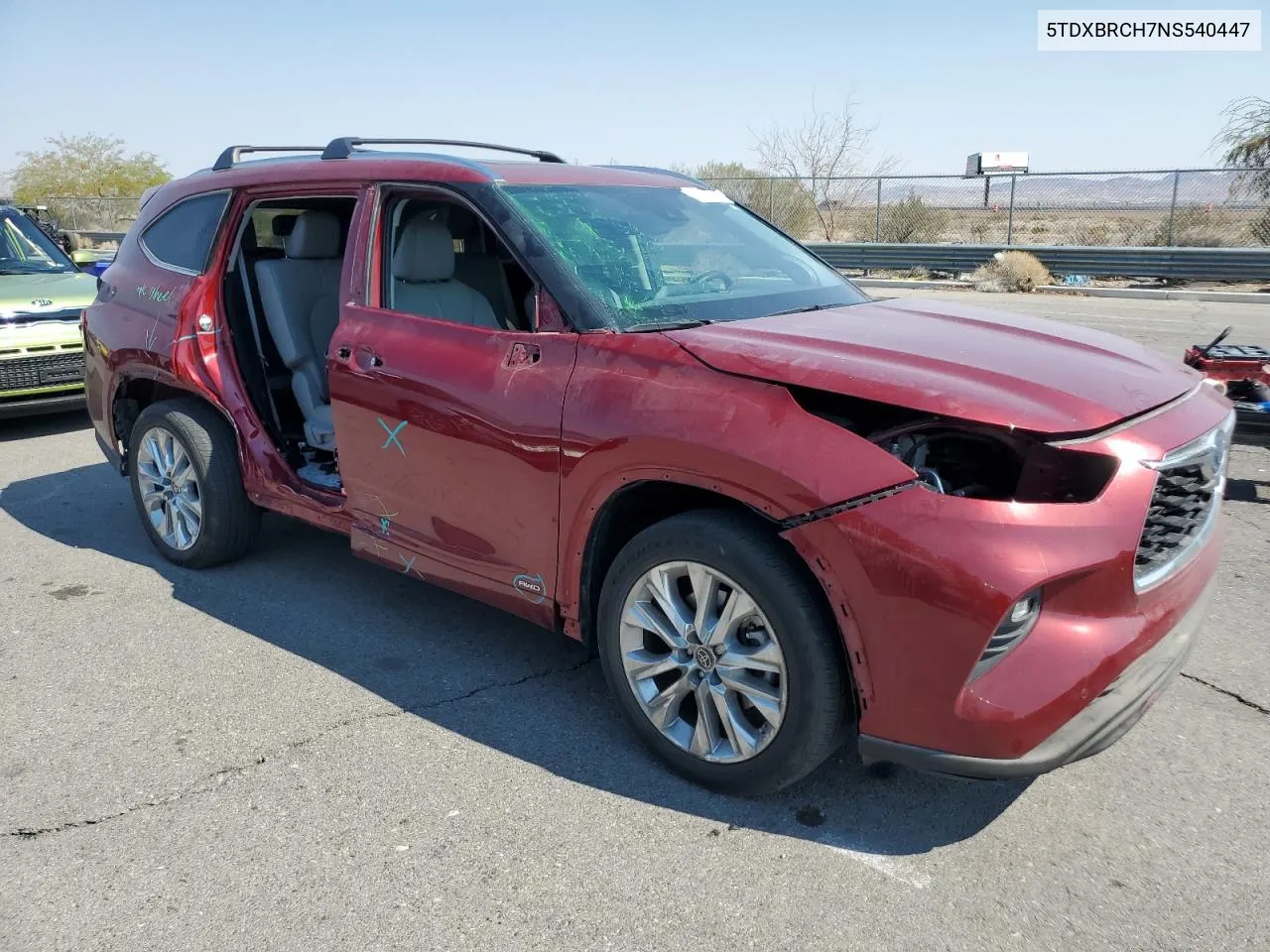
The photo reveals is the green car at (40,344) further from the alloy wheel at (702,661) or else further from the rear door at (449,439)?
the alloy wheel at (702,661)

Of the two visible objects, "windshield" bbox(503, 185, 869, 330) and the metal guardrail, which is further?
the metal guardrail

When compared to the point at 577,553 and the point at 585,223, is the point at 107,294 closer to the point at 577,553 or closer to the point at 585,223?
the point at 585,223

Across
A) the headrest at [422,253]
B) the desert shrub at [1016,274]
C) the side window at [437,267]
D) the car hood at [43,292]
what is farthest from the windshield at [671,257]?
the desert shrub at [1016,274]

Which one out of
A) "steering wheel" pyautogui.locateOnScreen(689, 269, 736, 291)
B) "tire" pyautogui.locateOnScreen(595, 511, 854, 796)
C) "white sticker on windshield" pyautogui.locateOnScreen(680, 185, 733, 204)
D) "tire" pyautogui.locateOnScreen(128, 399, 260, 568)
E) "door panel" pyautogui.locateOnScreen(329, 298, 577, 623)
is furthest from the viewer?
"tire" pyautogui.locateOnScreen(128, 399, 260, 568)

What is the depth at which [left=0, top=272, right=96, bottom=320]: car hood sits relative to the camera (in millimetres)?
7691

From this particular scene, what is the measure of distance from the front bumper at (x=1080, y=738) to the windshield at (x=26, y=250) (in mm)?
8753

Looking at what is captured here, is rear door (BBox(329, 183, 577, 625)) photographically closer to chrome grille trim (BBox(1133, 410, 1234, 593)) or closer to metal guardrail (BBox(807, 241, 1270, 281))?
chrome grille trim (BBox(1133, 410, 1234, 593))

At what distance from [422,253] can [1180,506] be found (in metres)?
2.82

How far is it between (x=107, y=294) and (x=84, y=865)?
3459 millimetres

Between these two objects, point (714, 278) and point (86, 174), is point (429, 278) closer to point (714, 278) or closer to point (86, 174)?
point (714, 278)

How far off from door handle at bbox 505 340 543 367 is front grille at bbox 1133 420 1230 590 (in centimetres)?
186

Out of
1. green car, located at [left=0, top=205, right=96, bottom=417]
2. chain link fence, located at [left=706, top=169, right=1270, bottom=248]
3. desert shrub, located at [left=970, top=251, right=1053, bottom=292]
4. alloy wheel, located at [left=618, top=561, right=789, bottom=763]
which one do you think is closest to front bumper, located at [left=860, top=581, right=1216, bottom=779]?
alloy wheel, located at [left=618, top=561, right=789, bottom=763]

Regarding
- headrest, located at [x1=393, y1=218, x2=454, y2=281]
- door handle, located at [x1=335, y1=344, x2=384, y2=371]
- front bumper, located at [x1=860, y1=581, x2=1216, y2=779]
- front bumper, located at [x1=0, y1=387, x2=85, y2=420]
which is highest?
headrest, located at [x1=393, y1=218, x2=454, y2=281]

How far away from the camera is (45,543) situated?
5453 mm
